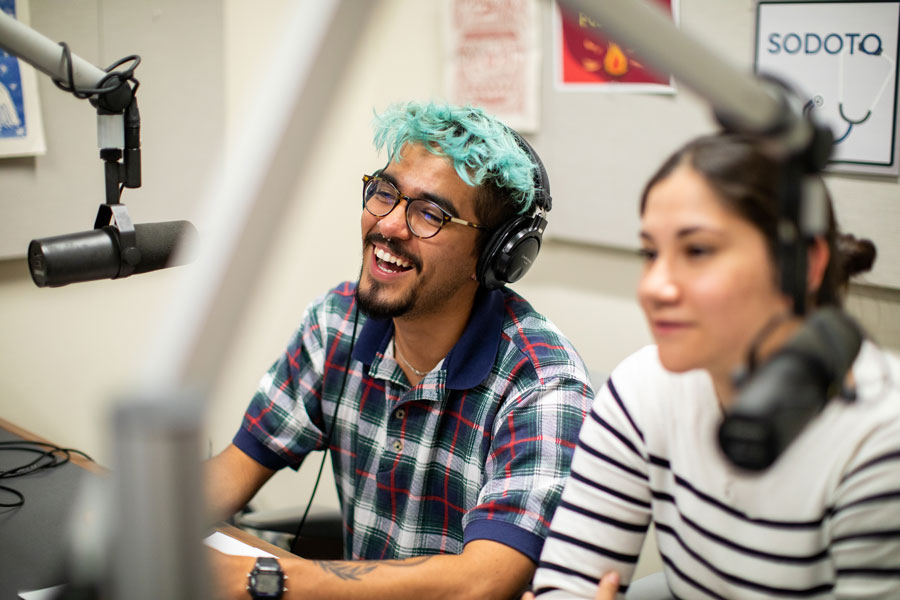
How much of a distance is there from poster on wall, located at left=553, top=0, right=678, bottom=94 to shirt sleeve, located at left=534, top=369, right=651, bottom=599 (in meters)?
1.08

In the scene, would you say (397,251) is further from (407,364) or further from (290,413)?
(290,413)

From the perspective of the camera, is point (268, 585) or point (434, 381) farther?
point (434, 381)

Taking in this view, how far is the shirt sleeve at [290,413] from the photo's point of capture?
4.71ft

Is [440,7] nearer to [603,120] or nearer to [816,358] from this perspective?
[603,120]

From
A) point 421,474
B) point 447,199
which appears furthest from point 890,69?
point 421,474

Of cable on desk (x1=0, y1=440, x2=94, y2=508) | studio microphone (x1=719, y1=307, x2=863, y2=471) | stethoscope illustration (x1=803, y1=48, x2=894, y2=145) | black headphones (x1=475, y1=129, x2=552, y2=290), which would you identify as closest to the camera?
studio microphone (x1=719, y1=307, x2=863, y2=471)

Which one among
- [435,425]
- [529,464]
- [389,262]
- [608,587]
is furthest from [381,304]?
[608,587]

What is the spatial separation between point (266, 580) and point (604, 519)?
0.42m

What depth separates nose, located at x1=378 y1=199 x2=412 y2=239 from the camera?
1295 mm

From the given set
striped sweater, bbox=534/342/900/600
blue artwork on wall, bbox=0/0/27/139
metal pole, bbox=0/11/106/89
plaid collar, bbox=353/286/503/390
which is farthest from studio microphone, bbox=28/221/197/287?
blue artwork on wall, bbox=0/0/27/139

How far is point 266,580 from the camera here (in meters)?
1.05

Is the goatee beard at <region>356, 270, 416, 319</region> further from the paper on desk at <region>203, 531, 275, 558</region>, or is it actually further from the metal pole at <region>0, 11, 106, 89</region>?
the metal pole at <region>0, 11, 106, 89</region>

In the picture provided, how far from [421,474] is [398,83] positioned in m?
1.40

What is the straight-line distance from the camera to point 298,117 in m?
0.34
